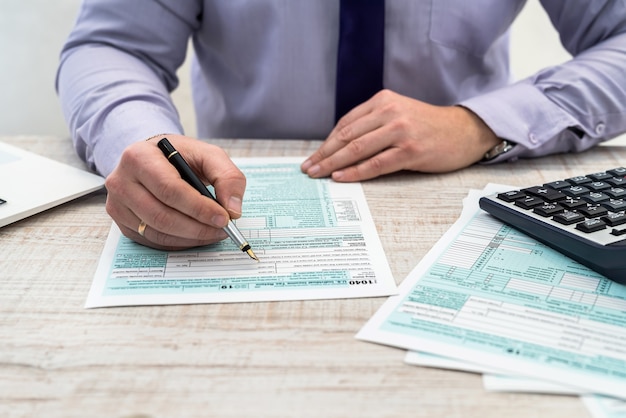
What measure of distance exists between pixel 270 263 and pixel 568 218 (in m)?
0.26

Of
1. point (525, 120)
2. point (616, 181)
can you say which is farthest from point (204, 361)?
point (525, 120)

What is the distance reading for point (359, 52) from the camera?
36.9 inches

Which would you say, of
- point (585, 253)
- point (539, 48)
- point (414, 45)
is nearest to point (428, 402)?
point (585, 253)

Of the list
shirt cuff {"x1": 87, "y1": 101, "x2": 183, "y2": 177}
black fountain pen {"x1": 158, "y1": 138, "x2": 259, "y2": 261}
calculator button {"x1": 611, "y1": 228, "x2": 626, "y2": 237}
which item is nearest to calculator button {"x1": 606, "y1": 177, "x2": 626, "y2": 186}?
calculator button {"x1": 611, "y1": 228, "x2": 626, "y2": 237}

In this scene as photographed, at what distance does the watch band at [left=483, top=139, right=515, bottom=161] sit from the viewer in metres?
0.82

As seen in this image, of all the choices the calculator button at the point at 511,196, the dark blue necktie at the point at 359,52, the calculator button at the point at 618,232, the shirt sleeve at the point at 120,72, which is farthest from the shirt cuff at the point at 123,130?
the calculator button at the point at 618,232

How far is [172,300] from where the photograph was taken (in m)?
0.52

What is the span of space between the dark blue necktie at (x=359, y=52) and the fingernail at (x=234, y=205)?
40 centimetres

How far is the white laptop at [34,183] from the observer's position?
68 centimetres

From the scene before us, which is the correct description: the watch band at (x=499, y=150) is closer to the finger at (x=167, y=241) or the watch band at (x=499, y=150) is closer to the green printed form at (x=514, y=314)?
the green printed form at (x=514, y=314)

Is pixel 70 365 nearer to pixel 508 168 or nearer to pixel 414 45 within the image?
pixel 508 168

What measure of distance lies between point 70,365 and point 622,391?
0.35m

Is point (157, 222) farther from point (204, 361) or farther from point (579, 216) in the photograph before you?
point (579, 216)

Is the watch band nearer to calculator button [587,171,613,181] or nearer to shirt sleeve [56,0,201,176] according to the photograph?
calculator button [587,171,613,181]
